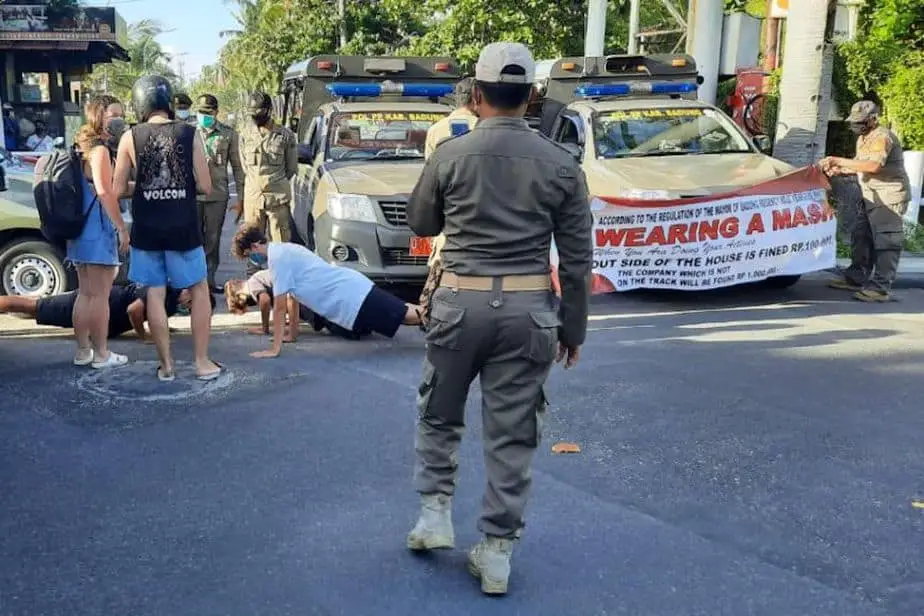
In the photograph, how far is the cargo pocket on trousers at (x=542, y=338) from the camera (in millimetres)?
3365

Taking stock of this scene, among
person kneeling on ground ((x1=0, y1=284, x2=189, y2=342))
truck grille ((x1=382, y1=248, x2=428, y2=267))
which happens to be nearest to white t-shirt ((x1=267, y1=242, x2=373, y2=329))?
person kneeling on ground ((x1=0, y1=284, x2=189, y2=342))

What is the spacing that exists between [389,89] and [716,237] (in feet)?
17.6

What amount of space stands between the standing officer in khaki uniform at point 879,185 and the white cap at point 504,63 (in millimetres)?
6396

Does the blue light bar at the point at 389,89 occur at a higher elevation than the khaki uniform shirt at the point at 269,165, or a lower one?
higher

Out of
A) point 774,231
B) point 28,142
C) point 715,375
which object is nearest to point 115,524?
point 715,375

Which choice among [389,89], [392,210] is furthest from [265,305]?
[389,89]

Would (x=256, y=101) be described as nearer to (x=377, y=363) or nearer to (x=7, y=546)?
(x=377, y=363)

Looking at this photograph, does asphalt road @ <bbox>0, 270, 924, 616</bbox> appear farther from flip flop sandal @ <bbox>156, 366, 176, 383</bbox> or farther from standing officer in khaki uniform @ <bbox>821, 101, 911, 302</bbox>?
standing officer in khaki uniform @ <bbox>821, 101, 911, 302</bbox>

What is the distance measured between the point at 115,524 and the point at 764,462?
3.01 m

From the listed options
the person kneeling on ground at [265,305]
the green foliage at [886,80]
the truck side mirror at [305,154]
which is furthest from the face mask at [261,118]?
the green foliage at [886,80]

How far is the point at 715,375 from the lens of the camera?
6.42m

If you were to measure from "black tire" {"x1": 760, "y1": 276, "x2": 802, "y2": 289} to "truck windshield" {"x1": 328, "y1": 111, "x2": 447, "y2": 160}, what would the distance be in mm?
3720

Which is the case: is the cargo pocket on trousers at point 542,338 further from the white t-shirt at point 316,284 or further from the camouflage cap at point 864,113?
the camouflage cap at point 864,113

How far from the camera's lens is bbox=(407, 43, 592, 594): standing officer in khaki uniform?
132 inches
